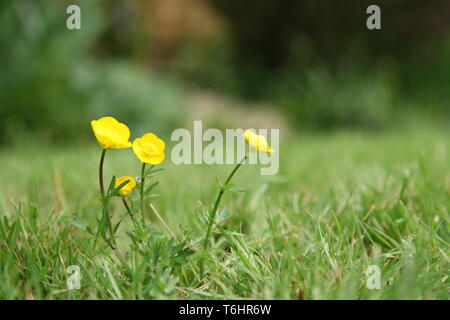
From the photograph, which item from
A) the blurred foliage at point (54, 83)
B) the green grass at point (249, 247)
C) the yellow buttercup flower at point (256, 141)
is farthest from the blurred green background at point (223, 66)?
the yellow buttercup flower at point (256, 141)

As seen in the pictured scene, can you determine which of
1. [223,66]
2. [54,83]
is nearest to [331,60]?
[223,66]

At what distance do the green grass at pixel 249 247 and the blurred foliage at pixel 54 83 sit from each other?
1.86m

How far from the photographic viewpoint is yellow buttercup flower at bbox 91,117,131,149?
84 centimetres

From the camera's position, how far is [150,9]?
685 cm

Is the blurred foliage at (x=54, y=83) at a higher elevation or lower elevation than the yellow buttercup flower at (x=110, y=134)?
higher

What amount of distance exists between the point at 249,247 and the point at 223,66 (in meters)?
5.64

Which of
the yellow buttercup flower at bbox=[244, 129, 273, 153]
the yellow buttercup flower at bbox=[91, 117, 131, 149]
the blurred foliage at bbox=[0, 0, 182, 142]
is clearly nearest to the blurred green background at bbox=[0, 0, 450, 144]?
the blurred foliage at bbox=[0, 0, 182, 142]

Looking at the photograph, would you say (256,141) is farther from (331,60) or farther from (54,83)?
(331,60)

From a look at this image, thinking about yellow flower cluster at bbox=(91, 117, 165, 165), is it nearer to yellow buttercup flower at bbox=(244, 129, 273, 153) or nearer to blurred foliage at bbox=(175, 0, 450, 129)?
yellow buttercup flower at bbox=(244, 129, 273, 153)

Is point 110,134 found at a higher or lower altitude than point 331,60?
lower

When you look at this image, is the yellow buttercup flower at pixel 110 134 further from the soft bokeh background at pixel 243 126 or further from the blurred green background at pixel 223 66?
the blurred green background at pixel 223 66

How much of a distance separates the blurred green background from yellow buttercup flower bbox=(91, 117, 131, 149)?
8.49 ft

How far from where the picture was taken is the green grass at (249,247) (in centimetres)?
82

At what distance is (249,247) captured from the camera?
933mm
